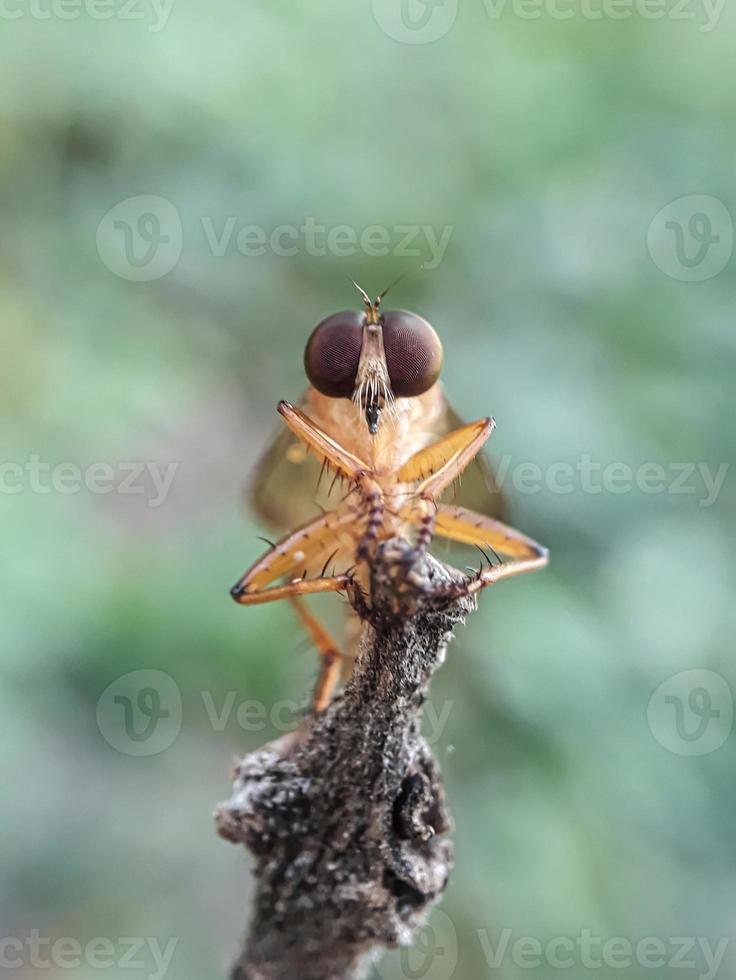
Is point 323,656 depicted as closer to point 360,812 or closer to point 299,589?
point 299,589

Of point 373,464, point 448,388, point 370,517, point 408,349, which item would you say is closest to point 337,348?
point 408,349

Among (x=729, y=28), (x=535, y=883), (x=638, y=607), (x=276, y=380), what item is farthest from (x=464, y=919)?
(x=729, y=28)

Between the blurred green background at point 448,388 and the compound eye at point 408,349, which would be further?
the blurred green background at point 448,388

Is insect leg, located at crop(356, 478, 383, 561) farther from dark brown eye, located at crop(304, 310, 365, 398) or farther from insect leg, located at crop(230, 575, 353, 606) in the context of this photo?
dark brown eye, located at crop(304, 310, 365, 398)

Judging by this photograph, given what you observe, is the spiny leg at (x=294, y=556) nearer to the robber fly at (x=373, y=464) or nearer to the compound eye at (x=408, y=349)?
the robber fly at (x=373, y=464)

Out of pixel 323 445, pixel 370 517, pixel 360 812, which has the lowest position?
pixel 360 812

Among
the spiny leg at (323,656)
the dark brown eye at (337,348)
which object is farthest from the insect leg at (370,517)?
the spiny leg at (323,656)

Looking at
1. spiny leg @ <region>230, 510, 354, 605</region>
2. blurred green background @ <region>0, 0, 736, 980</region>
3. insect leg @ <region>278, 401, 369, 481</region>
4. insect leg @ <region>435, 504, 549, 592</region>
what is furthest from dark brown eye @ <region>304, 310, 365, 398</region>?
blurred green background @ <region>0, 0, 736, 980</region>
